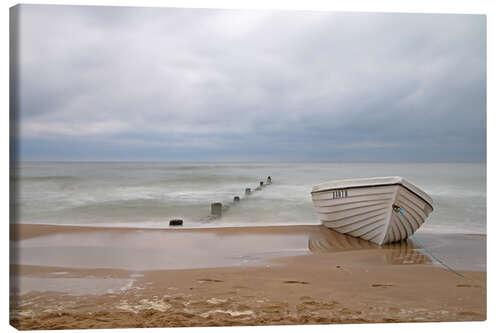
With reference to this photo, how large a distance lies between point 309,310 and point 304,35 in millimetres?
2536

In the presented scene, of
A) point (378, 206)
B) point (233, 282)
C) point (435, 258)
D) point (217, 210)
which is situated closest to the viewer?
point (233, 282)

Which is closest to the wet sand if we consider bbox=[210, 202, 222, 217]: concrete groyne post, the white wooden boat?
the white wooden boat

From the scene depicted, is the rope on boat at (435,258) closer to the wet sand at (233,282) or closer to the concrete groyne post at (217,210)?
the wet sand at (233,282)

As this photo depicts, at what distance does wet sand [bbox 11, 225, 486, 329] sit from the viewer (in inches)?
113

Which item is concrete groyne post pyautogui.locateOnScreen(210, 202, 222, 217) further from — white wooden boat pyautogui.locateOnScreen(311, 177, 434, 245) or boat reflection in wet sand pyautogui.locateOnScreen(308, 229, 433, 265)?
white wooden boat pyautogui.locateOnScreen(311, 177, 434, 245)

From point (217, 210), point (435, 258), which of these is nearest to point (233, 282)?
point (435, 258)

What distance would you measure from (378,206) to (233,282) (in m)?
2.19

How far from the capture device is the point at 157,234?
5562 millimetres

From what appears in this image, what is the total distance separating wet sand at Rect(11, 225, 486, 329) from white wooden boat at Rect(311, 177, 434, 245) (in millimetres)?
180

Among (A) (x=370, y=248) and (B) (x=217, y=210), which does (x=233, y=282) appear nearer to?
(A) (x=370, y=248)

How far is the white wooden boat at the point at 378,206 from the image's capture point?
4.71 metres

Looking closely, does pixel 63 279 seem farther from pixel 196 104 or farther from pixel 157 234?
pixel 196 104

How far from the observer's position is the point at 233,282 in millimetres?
3387

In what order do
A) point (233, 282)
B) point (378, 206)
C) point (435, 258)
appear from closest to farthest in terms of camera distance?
point (233, 282)
point (435, 258)
point (378, 206)
